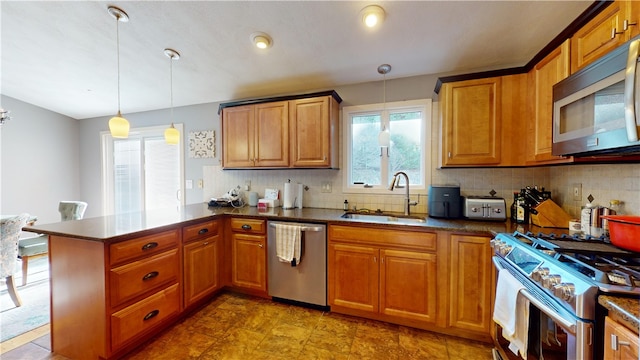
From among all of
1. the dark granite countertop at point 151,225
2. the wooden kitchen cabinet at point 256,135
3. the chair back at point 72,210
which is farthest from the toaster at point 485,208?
the chair back at point 72,210

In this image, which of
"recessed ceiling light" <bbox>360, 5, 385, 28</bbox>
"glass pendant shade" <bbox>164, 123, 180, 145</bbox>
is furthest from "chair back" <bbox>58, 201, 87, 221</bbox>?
"recessed ceiling light" <bbox>360, 5, 385, 28</bbox>

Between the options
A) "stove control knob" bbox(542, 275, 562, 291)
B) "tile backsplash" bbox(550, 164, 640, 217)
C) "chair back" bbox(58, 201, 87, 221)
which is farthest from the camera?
"chair back" bbox(58, 201, 87, 221)

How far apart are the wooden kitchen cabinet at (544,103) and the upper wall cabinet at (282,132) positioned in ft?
5.42

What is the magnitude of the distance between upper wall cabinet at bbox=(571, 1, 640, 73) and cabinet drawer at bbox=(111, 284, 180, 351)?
3201 millimetres

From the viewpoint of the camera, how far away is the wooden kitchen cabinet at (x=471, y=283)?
5.64 ft

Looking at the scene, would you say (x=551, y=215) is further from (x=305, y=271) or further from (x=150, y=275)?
(x=150, y=275)

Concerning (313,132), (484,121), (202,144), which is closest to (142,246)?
(313,132)

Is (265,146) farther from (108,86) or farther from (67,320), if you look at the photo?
(108,86)

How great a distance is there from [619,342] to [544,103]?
A: 1525 millimetres

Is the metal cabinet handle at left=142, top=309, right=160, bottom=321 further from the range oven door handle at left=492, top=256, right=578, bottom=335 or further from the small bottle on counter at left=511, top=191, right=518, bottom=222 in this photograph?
the small bottle on counter at left=511, top=191, right=518, bottom=222

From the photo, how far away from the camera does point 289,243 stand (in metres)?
2.17

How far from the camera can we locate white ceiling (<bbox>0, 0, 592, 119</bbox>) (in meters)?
1.73

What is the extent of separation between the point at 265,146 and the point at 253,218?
847 mm

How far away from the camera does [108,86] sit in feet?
10.2
